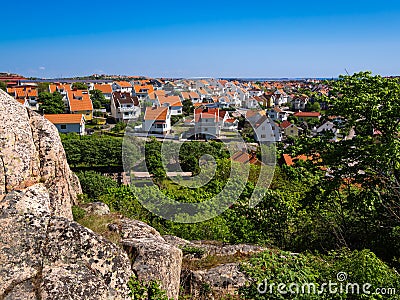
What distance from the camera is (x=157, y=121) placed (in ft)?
123

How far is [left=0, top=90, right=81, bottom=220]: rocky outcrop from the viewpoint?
5062 millimetres

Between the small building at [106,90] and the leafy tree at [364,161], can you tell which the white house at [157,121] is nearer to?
the leafy tree at [364,161]

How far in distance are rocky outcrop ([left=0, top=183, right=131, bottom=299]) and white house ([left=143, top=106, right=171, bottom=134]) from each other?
30776 millimetres

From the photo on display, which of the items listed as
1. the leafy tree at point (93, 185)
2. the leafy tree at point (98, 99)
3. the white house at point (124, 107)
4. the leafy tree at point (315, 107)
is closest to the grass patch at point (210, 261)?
the leafy tree at point (93, 185)

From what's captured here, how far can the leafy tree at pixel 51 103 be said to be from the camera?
48.8 meters

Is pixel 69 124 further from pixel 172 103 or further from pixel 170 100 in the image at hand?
pixel 170 100

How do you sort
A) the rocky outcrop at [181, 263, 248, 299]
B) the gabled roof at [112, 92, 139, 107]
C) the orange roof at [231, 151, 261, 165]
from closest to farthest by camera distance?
1. the rocky outcrop at [181, 263, 248, 299]
2. the orange roof at [231, 151, 261, 165]
3. the gabled roof at [112, 92, 139, 107]

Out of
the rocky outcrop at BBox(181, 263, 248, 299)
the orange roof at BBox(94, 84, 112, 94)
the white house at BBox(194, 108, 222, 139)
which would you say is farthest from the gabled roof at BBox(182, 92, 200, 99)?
the rocky outcrop at BBox(181, 263, 248, 299)

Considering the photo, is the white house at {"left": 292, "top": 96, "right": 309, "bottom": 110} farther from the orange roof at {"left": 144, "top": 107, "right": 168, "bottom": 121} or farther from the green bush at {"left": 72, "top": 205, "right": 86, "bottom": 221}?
the green bush at {"left": 72, "top": 205, "right": 86, "bottom": 221}

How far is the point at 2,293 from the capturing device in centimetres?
410

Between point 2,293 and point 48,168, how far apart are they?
88.2 inches

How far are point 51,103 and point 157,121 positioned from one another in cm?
2056

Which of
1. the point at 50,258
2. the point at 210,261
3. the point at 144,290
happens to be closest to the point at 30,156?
the point at 50,258

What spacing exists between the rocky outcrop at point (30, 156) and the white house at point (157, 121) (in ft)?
95.6
